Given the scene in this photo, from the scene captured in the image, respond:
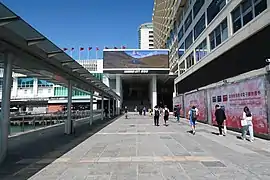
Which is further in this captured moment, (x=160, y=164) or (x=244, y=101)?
(x=244, y=101)

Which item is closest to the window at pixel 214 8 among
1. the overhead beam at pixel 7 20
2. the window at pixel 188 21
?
the window at pixel 188 21

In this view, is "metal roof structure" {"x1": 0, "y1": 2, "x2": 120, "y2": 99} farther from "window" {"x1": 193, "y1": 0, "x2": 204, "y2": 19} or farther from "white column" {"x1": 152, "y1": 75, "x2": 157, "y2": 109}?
"white column" {"x1": 152, "y1": 75, "x2": 157, "y2": 109}

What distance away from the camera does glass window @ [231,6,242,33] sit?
68.7 ft

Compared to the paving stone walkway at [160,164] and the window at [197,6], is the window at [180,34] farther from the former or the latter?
the paving stone walkway at [160,164]

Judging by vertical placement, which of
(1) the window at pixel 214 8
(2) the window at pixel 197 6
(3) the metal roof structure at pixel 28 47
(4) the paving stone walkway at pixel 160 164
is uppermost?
(2) the window at pixel 197 6

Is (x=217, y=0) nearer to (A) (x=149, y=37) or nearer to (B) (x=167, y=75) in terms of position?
(B) (x=167, y=75)

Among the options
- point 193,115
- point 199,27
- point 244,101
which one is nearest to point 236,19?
point 244,101

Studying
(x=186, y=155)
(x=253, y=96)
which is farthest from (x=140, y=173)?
(x=253, y=96)

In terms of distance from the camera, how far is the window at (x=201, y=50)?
31058mm

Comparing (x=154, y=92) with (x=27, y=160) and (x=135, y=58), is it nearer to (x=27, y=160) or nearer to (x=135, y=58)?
(x=135, y=58)

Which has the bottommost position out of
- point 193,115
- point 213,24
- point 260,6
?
point 193,115

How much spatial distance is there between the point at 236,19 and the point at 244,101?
36.4ft

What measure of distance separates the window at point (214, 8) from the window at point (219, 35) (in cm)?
178

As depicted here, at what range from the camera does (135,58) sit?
58000 mm
